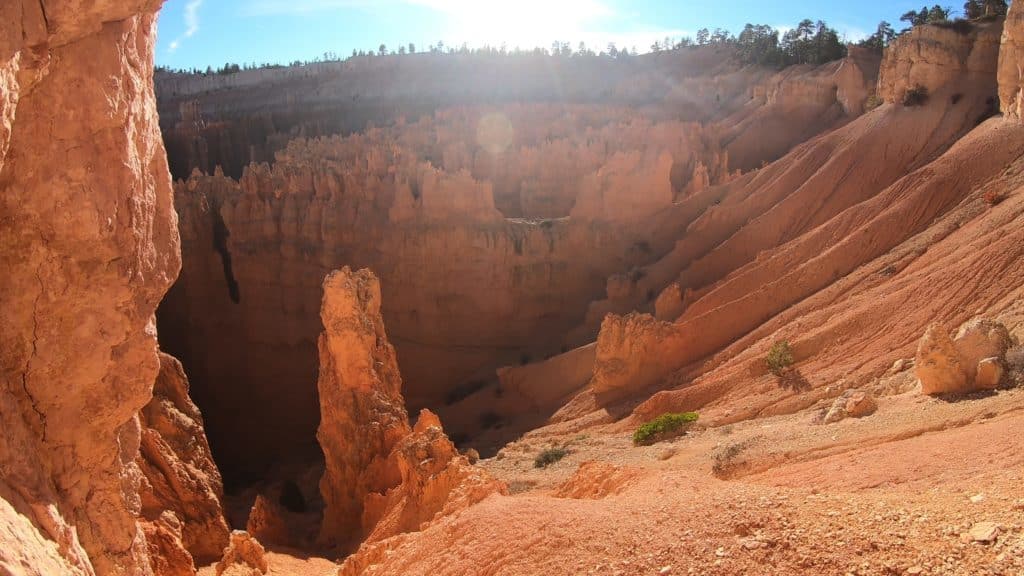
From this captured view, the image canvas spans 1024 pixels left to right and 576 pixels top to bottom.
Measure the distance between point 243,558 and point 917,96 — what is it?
27487 millimetres

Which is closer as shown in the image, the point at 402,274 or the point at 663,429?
the point at 663,429

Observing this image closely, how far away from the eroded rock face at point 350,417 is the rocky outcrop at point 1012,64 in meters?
19.8

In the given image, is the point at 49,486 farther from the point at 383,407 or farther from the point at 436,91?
the point at 436,91

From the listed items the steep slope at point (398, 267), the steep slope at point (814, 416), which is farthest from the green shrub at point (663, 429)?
the steep slope at point (398, 267)

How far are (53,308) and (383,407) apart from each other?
1240 centimetres

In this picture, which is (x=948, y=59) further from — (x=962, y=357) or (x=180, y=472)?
(x=180, y=472)

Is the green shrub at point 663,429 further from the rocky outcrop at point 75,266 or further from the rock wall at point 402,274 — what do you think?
the rock wall at point 402,274

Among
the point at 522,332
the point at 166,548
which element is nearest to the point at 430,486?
the point at 166,548

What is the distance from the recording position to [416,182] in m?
33.5

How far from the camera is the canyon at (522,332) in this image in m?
6.24

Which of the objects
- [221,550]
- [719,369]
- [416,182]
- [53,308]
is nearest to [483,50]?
[416,182]

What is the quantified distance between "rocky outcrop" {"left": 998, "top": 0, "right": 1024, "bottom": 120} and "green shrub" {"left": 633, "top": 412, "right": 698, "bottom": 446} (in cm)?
1460

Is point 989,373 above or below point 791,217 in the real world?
below

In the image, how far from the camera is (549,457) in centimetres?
1772
